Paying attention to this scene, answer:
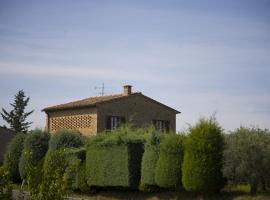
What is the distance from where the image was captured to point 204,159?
22672 millimetres

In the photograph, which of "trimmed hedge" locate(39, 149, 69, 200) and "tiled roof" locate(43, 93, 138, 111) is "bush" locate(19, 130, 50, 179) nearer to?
"tiled roof" locate(43, 93, 138, 111)

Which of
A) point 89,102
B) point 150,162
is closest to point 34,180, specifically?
point 150,162

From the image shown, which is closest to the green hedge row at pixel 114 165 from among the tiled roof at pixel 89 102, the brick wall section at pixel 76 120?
the brick wall section at pixel 76 120

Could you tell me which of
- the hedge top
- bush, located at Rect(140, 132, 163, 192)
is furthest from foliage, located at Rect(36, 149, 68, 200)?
the hedge top

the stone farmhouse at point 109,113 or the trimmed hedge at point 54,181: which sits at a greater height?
the stone farmhouse at point 109,113

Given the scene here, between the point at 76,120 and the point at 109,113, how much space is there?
3592 mm

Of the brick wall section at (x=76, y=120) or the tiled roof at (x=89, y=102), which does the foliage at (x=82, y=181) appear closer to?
the brick wall section at (x=76, y=120)

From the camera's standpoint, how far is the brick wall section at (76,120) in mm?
42347

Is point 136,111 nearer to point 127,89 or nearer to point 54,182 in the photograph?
point 127,89

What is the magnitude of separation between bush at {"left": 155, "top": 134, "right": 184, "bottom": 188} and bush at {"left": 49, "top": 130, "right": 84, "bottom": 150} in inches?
343

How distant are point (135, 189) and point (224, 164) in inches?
283

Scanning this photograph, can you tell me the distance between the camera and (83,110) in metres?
43.6

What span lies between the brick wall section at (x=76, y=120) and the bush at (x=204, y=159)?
63.7 feet

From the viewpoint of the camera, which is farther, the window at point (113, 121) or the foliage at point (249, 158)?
the window at point (113, 121)
